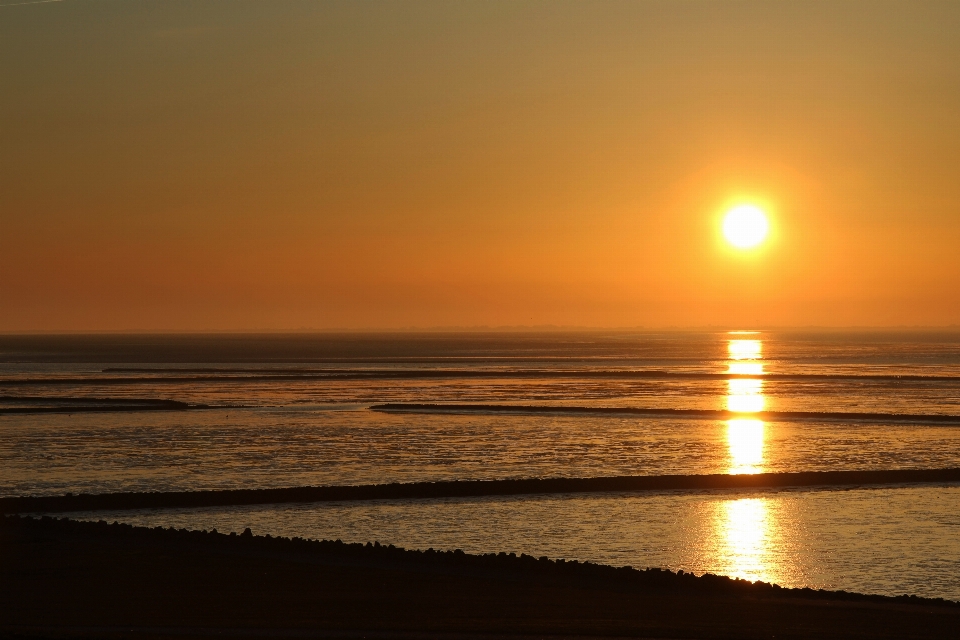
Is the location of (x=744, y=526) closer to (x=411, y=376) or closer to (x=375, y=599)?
(x=375, y=599)

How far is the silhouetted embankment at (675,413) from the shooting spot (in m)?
62.8

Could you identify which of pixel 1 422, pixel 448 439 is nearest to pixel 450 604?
pixel 448 439

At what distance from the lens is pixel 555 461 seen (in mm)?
43250

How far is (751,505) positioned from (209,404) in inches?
1871

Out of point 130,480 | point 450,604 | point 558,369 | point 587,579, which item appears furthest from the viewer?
point 558,369

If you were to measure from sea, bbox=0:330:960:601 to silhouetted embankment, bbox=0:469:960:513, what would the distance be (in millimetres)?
741

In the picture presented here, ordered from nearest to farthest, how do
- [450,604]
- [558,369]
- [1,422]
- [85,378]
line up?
[450,604] < [1,422] < [85,378] < [558,369]

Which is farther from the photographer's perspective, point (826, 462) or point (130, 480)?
point (826, 462)

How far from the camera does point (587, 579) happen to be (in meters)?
22.0

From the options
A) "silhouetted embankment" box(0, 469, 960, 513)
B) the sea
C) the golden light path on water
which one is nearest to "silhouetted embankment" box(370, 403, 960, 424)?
the sea

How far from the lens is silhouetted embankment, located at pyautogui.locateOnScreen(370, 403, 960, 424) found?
6281cm

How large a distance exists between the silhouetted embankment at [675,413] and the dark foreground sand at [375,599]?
42773 millimetres

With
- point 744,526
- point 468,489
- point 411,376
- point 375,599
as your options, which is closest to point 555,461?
point 468,489

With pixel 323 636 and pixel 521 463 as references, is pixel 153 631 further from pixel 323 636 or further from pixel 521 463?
pixel 521 463
